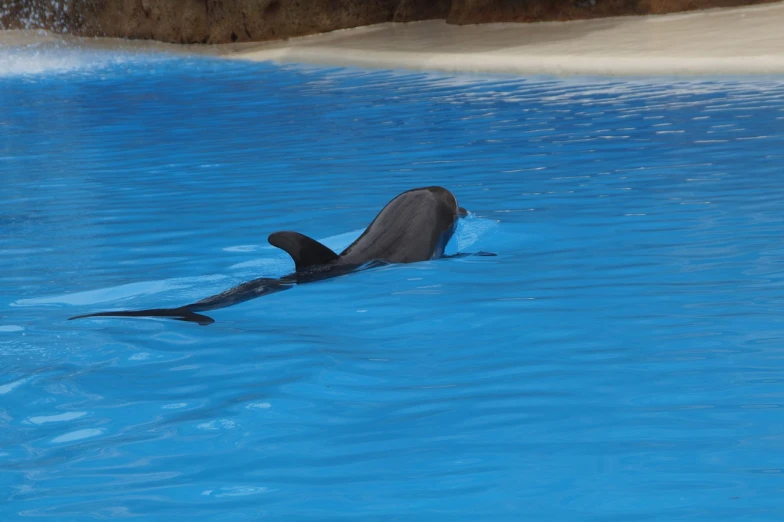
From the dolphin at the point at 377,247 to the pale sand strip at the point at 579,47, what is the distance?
823cm

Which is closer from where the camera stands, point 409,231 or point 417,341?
point 417,341

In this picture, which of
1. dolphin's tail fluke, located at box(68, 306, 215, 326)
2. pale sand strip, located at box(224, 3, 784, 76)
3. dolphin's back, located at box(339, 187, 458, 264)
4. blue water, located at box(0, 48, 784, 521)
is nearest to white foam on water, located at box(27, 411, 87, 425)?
blue water, located at box(0, 48, 784, 521)

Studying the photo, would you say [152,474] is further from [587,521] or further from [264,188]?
[264,188]

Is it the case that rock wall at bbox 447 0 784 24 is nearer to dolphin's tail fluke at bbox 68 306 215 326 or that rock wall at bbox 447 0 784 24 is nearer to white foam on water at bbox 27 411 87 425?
dolphin's tail fluke at bbox 68 306 215 326

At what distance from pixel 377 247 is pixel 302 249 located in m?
0.56

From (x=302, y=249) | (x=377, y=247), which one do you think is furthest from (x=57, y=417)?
(x=377, y=247)

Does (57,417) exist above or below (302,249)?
below

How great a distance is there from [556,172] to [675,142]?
1469mm

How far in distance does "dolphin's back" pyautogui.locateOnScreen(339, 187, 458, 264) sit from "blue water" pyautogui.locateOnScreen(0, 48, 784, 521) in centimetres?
15

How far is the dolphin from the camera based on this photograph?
187 inches

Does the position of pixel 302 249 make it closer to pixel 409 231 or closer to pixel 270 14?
pixel 409 231

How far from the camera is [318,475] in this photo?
2826mm

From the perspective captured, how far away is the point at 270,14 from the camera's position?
24.4 metres

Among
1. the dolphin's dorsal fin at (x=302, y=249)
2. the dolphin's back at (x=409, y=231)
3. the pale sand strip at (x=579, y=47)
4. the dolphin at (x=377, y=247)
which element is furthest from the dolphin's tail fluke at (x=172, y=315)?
the pale sand strip at (x=579, y=47)
